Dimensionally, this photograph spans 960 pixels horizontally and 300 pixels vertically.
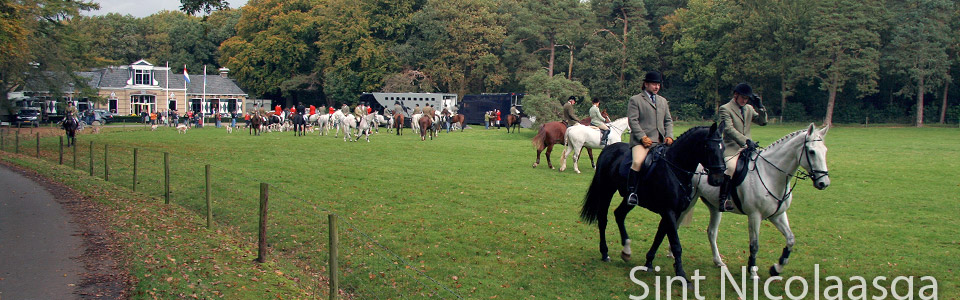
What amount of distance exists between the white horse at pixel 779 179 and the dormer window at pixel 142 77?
219 feet

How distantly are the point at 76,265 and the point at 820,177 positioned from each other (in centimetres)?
865

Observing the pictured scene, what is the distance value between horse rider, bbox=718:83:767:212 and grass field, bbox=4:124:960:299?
1055 mm

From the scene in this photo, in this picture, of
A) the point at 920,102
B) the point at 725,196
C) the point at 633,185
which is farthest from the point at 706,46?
the point at 633,185

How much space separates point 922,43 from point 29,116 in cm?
6267

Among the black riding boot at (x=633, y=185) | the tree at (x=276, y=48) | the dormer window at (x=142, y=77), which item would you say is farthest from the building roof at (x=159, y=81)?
the black riding boot at (x=633, y=185)

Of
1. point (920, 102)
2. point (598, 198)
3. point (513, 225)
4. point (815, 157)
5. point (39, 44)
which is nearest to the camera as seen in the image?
point (815, 157)

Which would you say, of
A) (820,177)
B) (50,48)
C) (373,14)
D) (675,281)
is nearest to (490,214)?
(675,281)

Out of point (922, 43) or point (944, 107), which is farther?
point (944, 107)

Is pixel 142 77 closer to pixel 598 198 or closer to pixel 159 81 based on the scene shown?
pixel 159 81

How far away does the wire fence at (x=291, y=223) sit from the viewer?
26.9ft

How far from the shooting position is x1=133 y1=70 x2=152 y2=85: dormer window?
65812 mm

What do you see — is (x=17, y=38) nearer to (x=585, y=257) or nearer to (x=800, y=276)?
(x=585, y=257)

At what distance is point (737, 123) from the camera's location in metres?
8.91

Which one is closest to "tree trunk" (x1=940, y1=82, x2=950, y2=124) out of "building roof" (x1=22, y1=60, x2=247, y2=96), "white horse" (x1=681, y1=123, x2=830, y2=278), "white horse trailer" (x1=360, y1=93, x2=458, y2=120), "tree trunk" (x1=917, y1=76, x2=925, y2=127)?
"tree trunk" (x1=917, y1=76, x2=925, y2=127)
